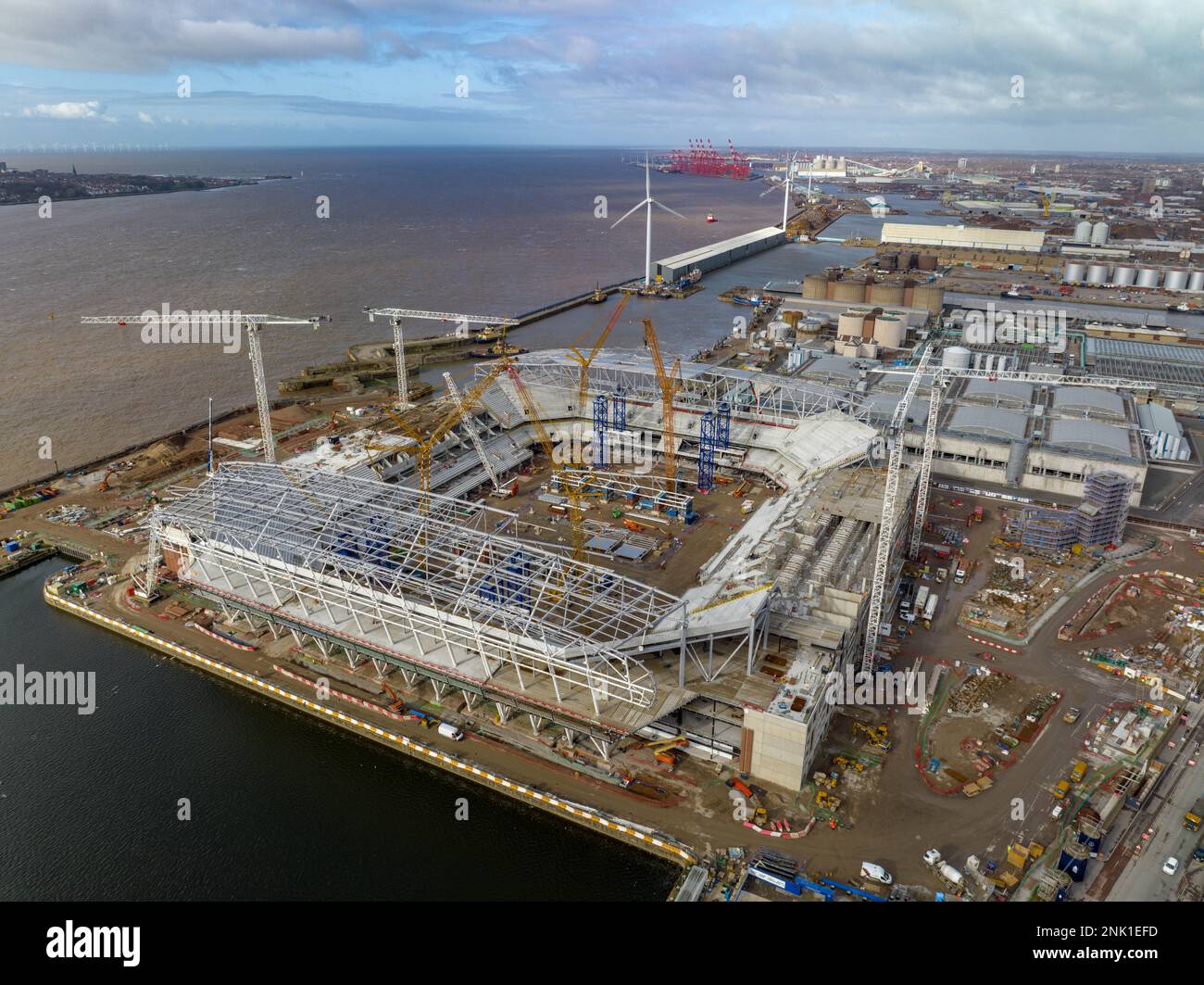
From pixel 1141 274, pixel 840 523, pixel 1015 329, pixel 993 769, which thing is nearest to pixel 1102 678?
pixel 993 769

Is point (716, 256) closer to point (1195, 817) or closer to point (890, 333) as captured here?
point (890, 333)

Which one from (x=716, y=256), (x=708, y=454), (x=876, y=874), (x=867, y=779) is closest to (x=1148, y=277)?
(x=716, y=256)

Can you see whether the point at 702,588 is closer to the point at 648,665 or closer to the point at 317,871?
the point at 648,665

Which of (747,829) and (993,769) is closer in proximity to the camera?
(747,829)

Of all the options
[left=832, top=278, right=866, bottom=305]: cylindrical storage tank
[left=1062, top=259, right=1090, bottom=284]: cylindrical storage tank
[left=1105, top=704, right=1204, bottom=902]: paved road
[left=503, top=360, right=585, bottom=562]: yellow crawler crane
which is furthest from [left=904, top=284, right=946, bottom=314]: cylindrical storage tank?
[left=1105, top=704, right=1204, bottom=902]: paved road

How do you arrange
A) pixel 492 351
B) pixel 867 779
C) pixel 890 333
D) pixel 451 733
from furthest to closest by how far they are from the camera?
1. pixel 492 351
2. pixel 890 333
3. pixel 451 733
4. pixel 867 779

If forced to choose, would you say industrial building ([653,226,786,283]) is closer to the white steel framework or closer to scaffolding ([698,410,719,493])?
scaffolding ([698,410,719,493])

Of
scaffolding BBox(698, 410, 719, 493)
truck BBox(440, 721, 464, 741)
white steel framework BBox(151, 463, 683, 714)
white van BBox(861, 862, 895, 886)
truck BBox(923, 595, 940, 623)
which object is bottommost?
white van BBox(861, 862, 895, 886)
